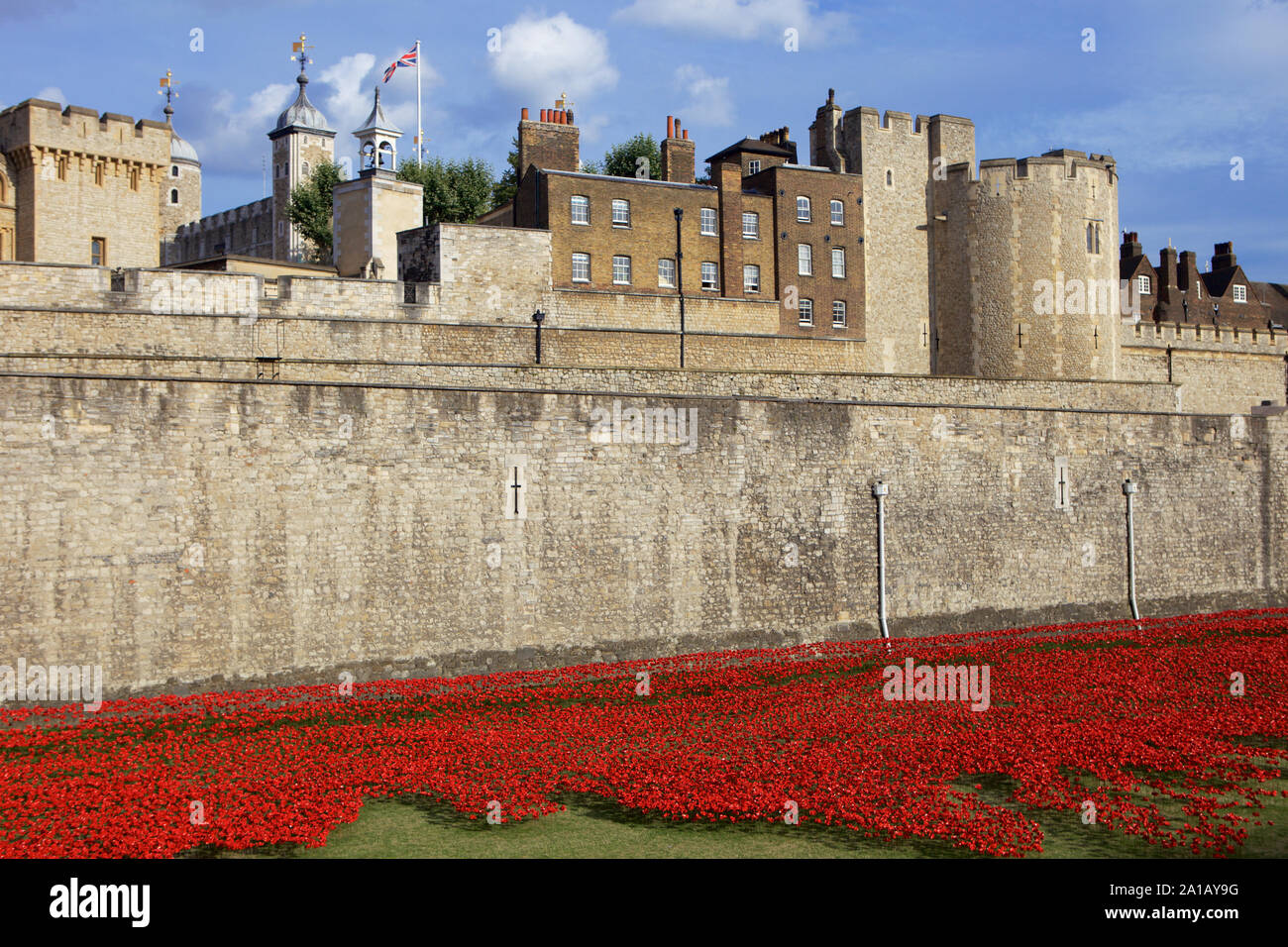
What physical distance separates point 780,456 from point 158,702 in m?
13.0

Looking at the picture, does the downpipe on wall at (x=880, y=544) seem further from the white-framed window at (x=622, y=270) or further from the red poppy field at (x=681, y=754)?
the white-framed window at (x=622, y=270)

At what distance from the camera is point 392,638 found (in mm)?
20703

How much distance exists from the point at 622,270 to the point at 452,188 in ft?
74.2

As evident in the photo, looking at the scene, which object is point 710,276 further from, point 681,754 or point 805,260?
point 681,754

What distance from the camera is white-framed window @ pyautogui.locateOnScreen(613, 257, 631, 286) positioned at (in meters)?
40.4

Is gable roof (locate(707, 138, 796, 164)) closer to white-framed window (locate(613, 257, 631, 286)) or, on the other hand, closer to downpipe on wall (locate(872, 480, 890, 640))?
white-framed window (locate(613, 257, 631, 286))

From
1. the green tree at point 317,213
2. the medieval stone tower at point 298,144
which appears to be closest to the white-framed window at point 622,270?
the green tree at point 317,213

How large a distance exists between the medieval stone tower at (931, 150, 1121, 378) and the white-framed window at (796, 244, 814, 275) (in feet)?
18.9

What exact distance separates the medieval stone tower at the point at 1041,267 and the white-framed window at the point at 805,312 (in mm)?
5676

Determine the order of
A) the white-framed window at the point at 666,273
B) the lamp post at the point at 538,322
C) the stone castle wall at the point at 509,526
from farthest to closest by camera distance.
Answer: the white-framed window at the point at 666,273, the lamp post at the point at 538,322, the stone castle wall at the point at 509,526

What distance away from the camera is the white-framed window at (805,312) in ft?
145

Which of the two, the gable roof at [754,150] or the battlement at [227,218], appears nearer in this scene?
the gable roof at [754,150]

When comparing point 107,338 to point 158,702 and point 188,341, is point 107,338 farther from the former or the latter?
point 158,702
